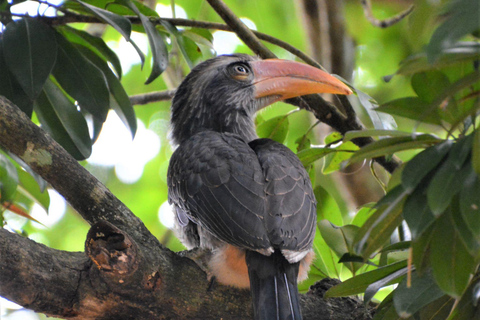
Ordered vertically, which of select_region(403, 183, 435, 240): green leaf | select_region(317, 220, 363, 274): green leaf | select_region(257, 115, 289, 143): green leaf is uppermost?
select_region(257, 115, 289, 143): green leaf

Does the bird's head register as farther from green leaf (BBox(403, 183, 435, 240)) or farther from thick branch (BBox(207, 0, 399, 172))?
green leaf (BBox(403, 183, 435, 240))

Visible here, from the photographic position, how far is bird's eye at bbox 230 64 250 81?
12.4 feet

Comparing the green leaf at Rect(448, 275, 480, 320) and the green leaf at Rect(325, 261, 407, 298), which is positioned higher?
the green leaf at Rect(325, 261, 407, 298)

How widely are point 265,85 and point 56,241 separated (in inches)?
162

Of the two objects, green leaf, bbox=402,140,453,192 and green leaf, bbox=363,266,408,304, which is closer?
green leaf, bbox=402,140,453,192

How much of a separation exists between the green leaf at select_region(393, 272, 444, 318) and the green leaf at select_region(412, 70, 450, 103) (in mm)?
610

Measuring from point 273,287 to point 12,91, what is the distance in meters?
1.66

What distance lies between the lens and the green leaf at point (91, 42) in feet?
10.4

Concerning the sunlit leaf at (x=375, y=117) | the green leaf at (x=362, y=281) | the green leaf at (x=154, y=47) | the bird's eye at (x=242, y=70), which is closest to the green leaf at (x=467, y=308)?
the green leaf at (x=362, y=281)

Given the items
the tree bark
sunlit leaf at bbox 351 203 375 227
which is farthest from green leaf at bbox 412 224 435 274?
sunlit leaf at bbox 351 203 375 227

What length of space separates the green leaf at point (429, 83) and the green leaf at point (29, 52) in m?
1.75

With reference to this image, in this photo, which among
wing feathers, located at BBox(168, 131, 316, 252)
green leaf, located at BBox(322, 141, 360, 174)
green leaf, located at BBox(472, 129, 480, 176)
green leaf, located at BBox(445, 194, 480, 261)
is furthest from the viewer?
green leaf, located at BBox(322, 141, 360, 174)

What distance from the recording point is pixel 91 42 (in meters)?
3.17

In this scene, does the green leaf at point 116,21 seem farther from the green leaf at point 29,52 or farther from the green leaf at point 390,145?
the green leaf at point 390,145
